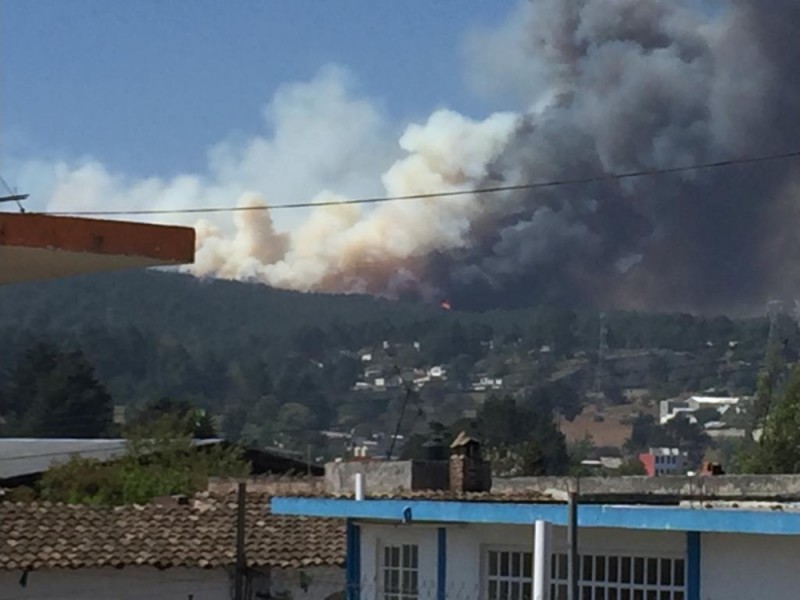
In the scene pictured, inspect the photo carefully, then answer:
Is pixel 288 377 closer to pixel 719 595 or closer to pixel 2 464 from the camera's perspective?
pixel 2 464

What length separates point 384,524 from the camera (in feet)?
51.1

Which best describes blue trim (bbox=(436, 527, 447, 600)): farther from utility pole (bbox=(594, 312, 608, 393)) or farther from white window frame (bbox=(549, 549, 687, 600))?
utility pole (bbox=(594, 312, 608, 393))

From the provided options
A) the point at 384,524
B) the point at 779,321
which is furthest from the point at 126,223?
the point at 779,321

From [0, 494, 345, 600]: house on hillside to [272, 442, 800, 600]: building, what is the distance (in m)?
6.24

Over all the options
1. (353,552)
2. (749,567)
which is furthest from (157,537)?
(749,567)

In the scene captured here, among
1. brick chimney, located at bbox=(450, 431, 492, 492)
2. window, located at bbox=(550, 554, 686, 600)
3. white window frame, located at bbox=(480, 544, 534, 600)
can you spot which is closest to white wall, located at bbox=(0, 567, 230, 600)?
brick chimney, located at bbox=(450, 431, 492, 492)

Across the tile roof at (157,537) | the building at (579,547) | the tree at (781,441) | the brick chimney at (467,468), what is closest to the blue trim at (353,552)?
the building at (579,547)

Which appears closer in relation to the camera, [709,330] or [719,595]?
[719,595]

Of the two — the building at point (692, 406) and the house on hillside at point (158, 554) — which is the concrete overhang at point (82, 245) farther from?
the building at point (692, 406)

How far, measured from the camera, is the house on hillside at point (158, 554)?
21875mm

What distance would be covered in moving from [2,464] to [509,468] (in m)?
17.5

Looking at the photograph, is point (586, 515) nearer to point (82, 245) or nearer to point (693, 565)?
point (693, 565)

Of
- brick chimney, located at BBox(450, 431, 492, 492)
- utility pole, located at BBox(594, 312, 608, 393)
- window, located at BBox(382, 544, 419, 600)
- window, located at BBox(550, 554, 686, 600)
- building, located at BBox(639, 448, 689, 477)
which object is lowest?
building, located at BBox(639, 448, 689, 477)

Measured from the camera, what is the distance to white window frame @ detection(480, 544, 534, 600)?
13773 mm
